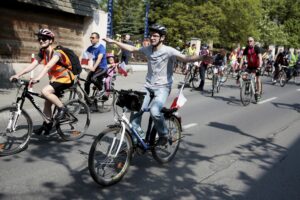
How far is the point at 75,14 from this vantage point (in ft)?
53.3

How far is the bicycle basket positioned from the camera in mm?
4969

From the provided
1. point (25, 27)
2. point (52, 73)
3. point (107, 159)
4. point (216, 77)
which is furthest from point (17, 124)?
point (216, 77)

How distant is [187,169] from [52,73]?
8.71 ft

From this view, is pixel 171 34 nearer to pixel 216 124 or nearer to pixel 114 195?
pixel 216 124

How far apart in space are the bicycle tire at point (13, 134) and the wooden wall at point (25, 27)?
8.49 meters

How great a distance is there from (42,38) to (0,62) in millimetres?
8178

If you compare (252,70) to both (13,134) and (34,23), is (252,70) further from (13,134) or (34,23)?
(13,134)

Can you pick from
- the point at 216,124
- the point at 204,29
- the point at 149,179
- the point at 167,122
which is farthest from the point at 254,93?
the point at 204,29

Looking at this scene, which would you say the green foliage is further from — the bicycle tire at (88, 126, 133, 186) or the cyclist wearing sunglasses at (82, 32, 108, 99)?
the bicycle tire at (88, 126, 133, 186)

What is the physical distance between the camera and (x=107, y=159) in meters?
4.67

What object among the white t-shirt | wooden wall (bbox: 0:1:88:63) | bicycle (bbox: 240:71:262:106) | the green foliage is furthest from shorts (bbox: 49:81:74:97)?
the green foliage

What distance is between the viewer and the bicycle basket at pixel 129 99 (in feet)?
16.3

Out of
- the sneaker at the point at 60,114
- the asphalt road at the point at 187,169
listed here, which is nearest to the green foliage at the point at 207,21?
the asphalt road at the point at 187,169

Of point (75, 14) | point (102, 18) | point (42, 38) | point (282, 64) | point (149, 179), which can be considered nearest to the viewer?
point (149, 179)
